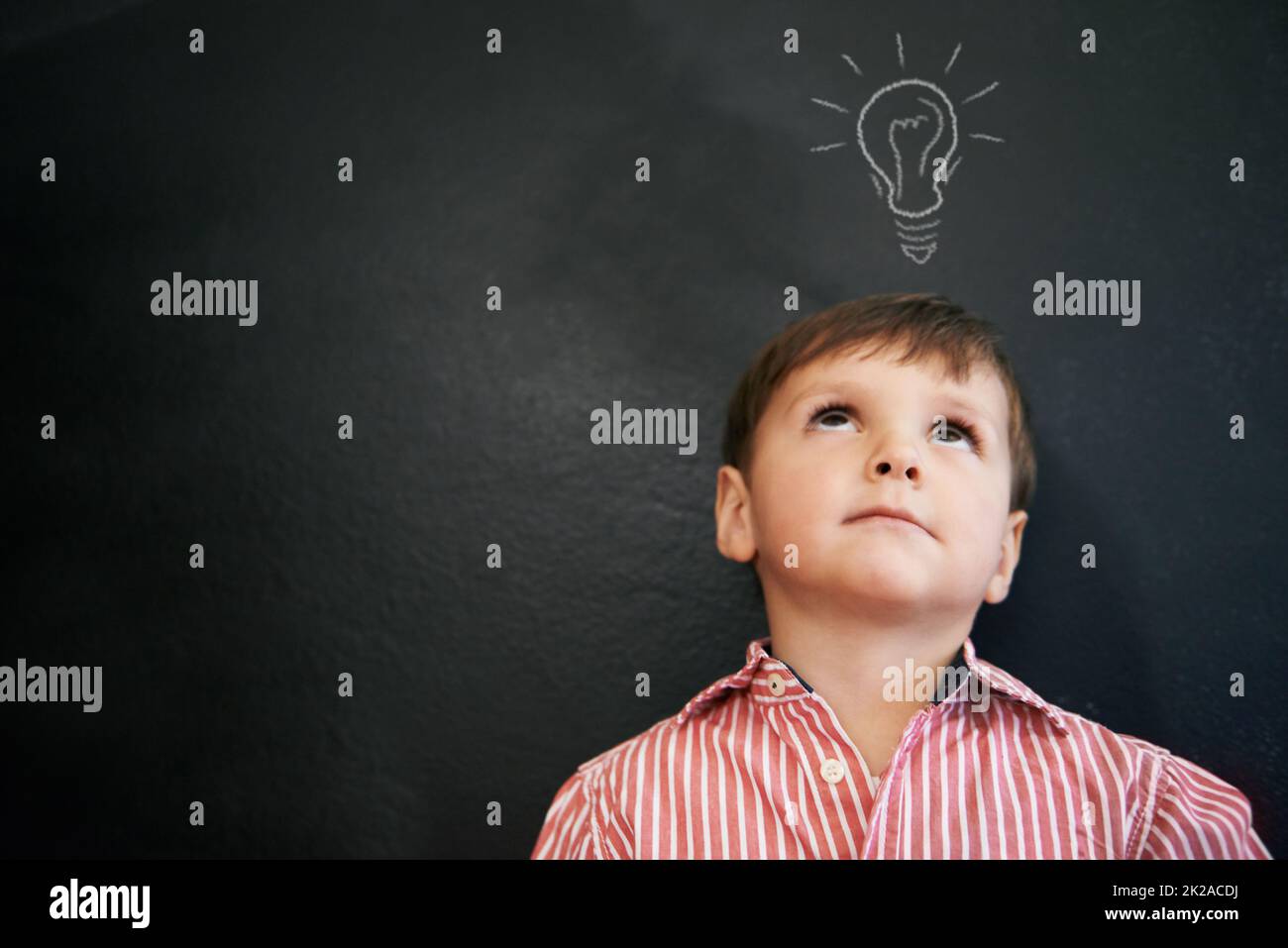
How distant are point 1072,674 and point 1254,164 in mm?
671

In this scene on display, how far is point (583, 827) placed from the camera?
1.11 meters

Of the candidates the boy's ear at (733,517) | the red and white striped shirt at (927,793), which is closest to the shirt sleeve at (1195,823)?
the red and white striped shirt at (927,793)

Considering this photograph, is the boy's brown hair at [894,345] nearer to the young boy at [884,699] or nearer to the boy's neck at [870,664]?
the young boy at [884,699]

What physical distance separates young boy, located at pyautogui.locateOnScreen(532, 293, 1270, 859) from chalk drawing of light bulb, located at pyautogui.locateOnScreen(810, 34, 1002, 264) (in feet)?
0.52

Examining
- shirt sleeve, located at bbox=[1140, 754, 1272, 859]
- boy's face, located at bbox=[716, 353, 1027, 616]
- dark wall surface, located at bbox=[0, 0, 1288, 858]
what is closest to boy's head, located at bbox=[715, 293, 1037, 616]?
boy's face, located at bbox=[716, 353, 1027, 616]

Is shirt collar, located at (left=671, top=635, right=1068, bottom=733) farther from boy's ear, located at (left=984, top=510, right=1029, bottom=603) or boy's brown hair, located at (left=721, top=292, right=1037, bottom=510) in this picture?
boy's brown hair, located at (left=721, top=292, right=1037, bottom=510)

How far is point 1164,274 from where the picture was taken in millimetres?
1238

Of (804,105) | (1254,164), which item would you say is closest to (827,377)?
(804,105)

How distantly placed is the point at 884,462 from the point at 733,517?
0.22m

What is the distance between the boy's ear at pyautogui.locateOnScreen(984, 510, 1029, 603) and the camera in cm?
116

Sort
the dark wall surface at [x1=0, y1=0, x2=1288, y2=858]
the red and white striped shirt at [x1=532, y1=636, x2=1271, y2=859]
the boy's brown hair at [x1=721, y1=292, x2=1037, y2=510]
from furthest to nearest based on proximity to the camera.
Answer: the dark wall surface at [x1=0, y1=0, x2=1288, y2=858] → the boy's brown hair at [x1=721, y1=292, x2=1037, y2=510] → the red and white striped shirt at [x1=532, y1=636, x2=1271, y2=859]

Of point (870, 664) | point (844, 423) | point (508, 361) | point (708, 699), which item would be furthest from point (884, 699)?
point (508, 361)

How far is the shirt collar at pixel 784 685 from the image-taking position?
→ 1057mm

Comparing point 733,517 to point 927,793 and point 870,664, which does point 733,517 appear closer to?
point 870,664
